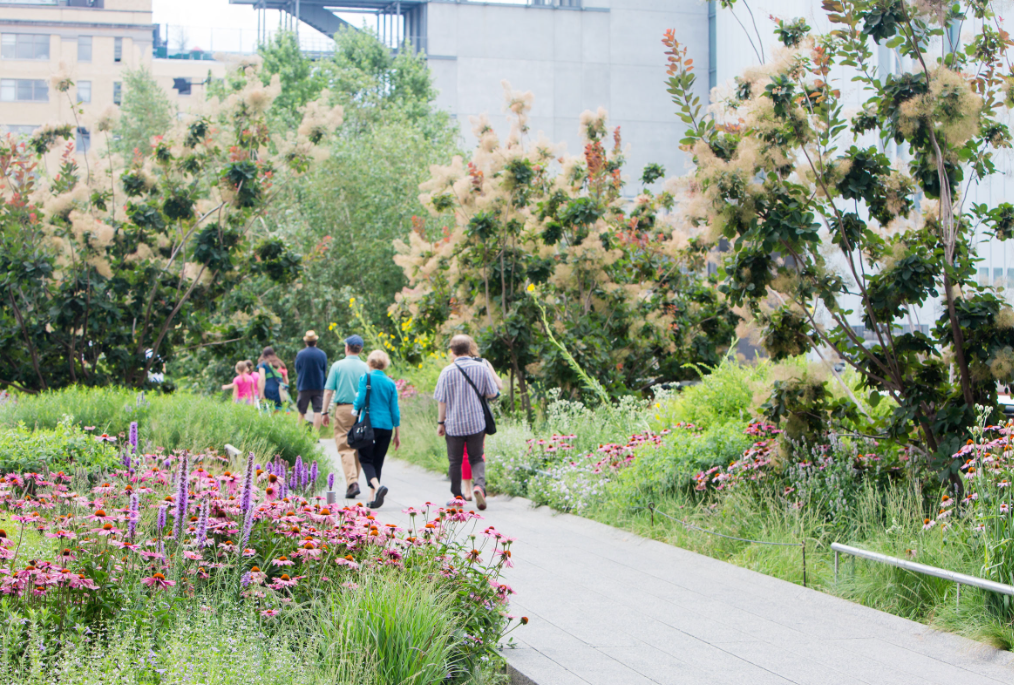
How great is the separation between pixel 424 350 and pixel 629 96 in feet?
91.4

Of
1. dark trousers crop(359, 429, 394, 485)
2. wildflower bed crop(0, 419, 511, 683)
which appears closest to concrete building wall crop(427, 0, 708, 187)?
dark trousers crop(359, 429, 394, 485)

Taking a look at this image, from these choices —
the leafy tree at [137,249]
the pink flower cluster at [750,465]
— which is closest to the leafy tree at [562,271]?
the leafy tree at [137,249]

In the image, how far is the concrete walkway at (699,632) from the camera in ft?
14.3

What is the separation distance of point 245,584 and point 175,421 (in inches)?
221

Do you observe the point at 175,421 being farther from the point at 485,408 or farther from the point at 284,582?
the point at 284,582

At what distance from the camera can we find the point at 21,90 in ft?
215

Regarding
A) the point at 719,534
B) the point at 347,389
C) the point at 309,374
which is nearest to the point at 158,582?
the point at 719,534

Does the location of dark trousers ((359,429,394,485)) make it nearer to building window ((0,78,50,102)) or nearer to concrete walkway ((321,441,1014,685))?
concrete walkway ((321,441,1014,685))

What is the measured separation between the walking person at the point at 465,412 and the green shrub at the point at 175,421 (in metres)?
1.60

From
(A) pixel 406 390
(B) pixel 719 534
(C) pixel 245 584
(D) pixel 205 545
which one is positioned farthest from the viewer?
(A) pixel 406 390

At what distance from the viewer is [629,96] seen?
1674 inches

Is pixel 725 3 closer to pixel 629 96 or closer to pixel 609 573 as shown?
pixel 609 573

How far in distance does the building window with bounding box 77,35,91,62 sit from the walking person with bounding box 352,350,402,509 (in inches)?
2636

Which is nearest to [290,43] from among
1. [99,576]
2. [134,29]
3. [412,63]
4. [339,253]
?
[412,63]
